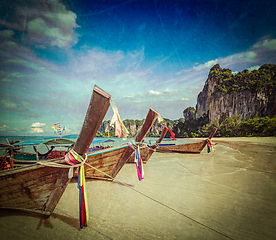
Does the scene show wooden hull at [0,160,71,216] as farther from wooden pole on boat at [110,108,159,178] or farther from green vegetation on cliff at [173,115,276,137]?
green vegetation on cliff at [173,115,276,137]

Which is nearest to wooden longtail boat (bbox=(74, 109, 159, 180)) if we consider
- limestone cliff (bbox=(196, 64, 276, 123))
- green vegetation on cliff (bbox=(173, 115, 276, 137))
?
green vegetation on cliff (bbox=(173, 115, 276, 137))

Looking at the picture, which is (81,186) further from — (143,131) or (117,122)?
(143,131)

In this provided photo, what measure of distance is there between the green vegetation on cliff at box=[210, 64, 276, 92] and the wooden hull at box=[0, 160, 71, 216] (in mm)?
49228

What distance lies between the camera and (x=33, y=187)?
2602 mm

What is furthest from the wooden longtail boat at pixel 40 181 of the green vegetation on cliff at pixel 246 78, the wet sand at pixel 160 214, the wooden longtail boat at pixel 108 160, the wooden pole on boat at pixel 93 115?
the green vegetation on cliff at pixel 246 78

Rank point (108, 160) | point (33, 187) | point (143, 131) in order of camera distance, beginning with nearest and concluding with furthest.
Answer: point (33, 187) < point (143, 131) < point (108, 160)

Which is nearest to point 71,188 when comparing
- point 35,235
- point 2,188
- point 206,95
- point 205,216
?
point 35,235

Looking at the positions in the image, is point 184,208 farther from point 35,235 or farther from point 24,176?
point 24,176

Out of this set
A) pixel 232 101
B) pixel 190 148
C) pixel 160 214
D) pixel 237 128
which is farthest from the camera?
pixel 232 101

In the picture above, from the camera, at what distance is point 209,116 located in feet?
210

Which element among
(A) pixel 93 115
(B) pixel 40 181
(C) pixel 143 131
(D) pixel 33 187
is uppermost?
(A) pixel 93 115

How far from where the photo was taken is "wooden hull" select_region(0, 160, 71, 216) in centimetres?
245

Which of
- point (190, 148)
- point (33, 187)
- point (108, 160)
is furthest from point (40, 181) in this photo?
point (190, 148)

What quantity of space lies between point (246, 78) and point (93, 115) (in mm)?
67578
